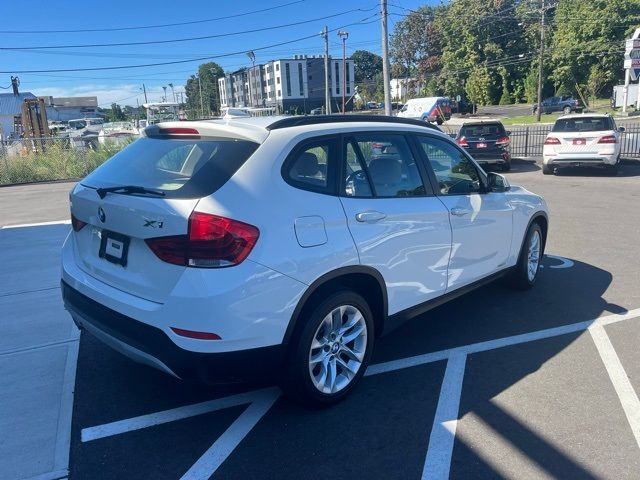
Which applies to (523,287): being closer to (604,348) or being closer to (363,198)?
(604,348)

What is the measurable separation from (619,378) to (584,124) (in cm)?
1268

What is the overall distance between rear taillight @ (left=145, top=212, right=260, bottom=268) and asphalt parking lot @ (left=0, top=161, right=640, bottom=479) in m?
1.06

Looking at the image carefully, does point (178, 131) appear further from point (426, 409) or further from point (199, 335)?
point (426, 409)

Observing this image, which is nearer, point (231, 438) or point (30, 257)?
point (231, 438)

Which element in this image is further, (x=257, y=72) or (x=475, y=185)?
(x=257, y=72)

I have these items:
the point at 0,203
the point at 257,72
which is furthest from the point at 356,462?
the point at 257,72

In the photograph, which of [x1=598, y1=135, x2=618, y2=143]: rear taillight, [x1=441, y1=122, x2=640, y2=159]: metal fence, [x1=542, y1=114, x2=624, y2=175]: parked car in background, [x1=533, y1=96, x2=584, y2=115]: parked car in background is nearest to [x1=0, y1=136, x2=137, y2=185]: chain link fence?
[x1=441, y1=122, x2=640, y2=159]: metal fence

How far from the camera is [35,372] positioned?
3.94 meters

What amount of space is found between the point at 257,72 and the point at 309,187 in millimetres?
109526

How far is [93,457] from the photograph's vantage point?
9.75 feet

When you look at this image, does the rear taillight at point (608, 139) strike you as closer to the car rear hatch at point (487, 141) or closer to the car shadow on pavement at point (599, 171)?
the car shadow on pavement at point (599, 171)

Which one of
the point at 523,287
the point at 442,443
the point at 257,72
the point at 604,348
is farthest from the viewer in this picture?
the point at 257,72

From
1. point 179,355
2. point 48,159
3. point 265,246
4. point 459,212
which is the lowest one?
point 179,355

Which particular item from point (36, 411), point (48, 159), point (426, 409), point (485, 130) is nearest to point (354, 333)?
point (426, 409)
